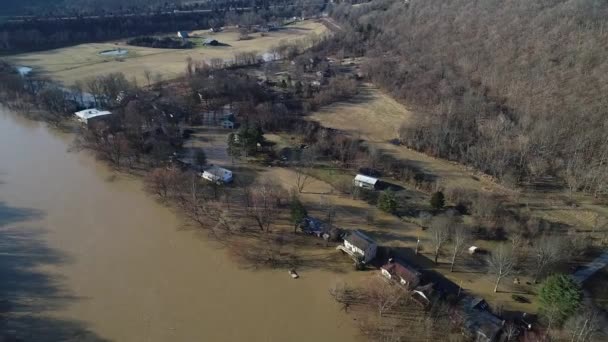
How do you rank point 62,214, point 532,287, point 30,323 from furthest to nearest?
point 62,214 < point 532,287 < point 30,323

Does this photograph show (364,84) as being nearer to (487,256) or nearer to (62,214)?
(487,256)

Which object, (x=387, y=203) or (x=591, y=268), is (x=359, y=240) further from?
(x=591, y=268)

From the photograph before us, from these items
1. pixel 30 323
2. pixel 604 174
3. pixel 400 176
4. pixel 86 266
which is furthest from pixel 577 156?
pixel 30 323

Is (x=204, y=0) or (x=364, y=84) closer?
(x=364, y=84)

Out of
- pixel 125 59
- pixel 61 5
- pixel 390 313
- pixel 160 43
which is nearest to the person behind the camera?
pixel 390 313

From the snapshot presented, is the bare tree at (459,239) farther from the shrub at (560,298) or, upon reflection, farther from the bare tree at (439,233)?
the shrub at (560,298)

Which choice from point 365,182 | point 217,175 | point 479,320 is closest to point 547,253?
point 479,320

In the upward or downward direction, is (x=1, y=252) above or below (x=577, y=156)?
below
